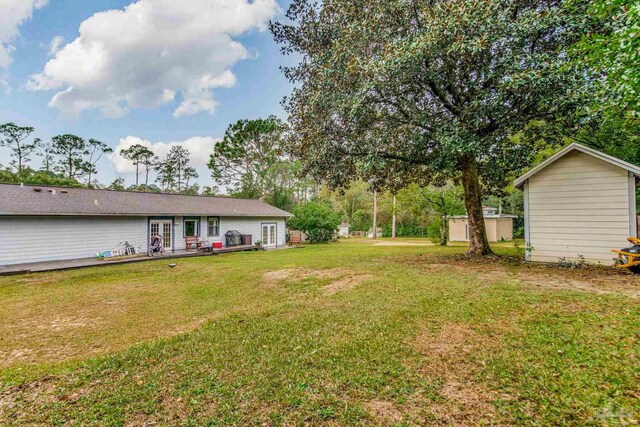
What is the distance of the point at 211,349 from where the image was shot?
3.69 metres

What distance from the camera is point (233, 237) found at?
60.0 ft

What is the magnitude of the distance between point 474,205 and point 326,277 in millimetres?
6589

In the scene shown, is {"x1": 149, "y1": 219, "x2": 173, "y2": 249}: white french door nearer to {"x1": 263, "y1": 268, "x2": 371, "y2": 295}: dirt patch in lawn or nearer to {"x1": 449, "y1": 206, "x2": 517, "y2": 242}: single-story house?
{"x1": 263, "y1": 268, "x2": 371, "y2": 295}: dirt patch in lawn

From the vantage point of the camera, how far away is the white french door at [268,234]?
20562mm

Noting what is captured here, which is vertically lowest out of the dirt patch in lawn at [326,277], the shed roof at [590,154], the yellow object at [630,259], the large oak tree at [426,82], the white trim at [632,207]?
the dirt patch in lawn at [326,277]

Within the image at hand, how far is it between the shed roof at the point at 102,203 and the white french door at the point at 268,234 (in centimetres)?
107

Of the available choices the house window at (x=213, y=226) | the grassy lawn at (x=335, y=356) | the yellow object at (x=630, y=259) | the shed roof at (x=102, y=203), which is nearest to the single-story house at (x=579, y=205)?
the yellow object at (x=630, y=259)

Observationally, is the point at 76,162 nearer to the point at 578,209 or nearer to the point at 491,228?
the point at 491,228

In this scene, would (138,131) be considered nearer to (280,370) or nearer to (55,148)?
(55,148)

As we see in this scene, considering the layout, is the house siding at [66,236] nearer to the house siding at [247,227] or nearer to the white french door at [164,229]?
the white french door at [164,229]

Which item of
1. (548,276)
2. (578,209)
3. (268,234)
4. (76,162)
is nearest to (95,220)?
(268,234)

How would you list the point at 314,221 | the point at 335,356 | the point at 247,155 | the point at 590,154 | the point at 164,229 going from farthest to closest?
the point at 247,155 → the point at 314,221 → the point at 164,229 → the point at 590,154 → the point at 335,356

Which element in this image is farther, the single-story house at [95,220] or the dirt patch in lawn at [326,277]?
the single-story house at [95,220]

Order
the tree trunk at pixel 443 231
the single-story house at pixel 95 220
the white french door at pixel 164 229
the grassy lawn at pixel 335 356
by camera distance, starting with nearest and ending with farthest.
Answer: the grassy lawn at pixel 335 356 < the single-story house at pixel 95 220 < the white french door at pixel 164 229 < the tree trunk at pixel 443 231
